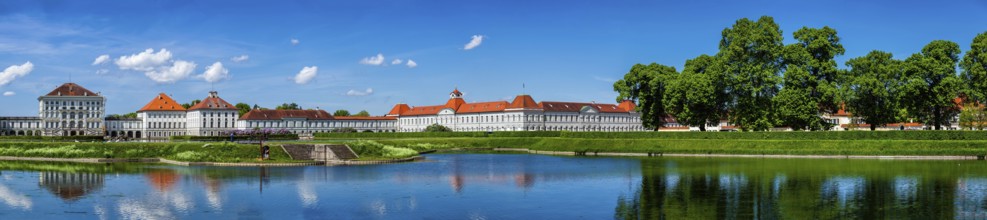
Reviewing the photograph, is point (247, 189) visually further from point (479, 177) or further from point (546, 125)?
point (546, 125)

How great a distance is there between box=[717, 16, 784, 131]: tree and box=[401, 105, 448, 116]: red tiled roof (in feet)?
319

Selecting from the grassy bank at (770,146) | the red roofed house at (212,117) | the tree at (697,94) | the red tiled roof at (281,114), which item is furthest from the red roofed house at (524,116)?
the tree at (697,94)

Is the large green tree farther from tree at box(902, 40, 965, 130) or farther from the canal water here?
the canal water

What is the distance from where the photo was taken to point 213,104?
159875mm

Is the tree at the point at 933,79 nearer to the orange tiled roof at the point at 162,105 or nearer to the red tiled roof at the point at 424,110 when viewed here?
the red tiled roof at the point at 424,110

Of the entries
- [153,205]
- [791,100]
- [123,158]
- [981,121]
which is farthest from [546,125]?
[153,205]

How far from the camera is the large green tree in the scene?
67.6 meters

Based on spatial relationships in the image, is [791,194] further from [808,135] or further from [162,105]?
[162,105]

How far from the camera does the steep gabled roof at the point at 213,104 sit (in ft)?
521

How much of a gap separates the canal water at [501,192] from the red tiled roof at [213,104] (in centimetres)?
11089

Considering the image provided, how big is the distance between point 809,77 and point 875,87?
4.83m

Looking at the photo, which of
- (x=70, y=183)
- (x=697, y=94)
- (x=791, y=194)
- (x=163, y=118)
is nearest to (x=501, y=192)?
(x=791, y=194)

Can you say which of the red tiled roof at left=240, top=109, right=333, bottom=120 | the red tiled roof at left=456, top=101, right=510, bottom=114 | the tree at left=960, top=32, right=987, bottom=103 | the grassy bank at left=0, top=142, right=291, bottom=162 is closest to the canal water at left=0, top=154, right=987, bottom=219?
the grassy bank at left=0, top=142, right=291, bottom=162

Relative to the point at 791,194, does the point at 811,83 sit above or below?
above
